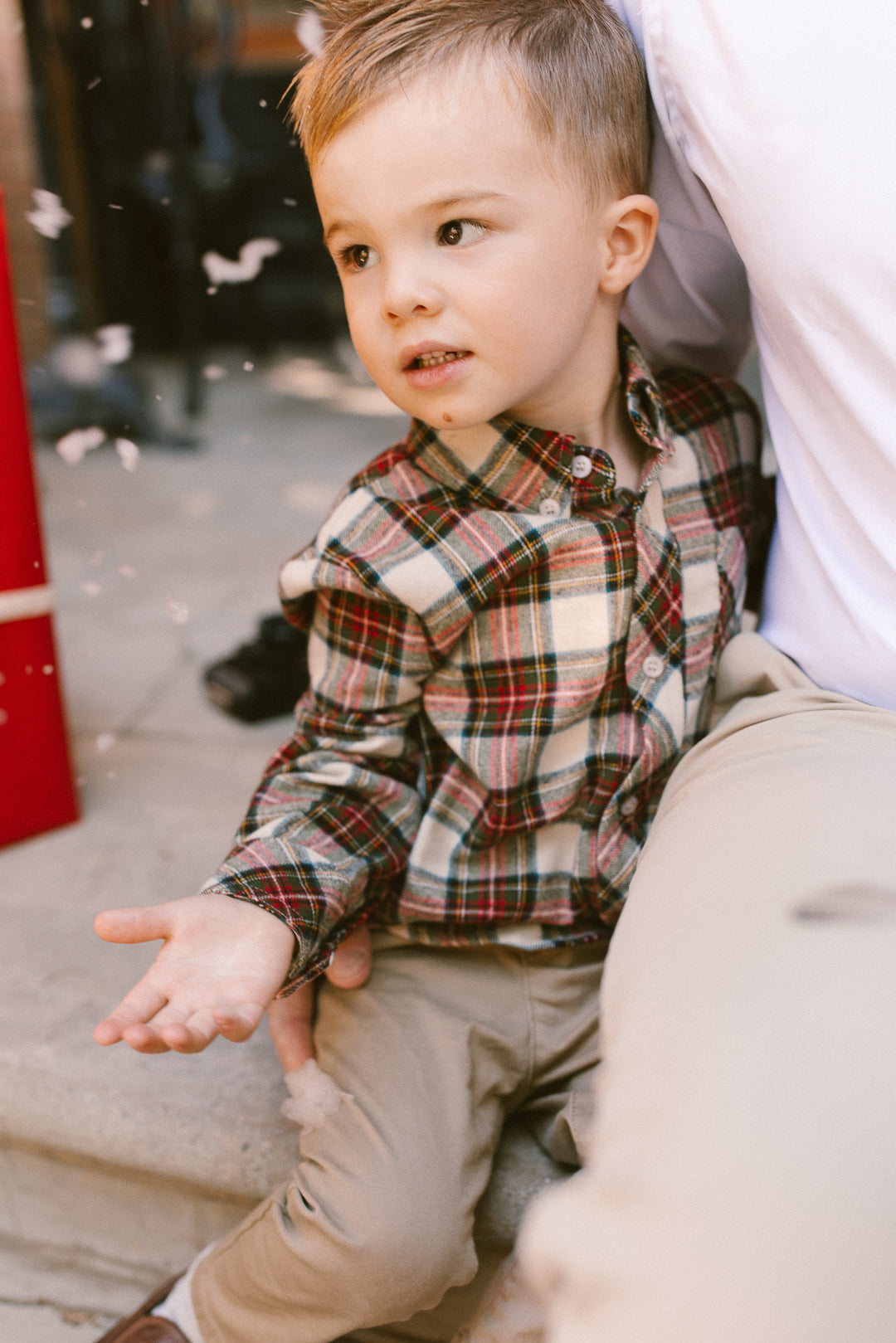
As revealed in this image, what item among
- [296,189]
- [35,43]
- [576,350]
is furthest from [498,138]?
[296,189]

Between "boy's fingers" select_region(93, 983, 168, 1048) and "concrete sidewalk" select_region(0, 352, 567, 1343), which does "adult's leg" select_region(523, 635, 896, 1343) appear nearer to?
Answer: "boy's fingers" select_region(93, 983, 168, 1048)

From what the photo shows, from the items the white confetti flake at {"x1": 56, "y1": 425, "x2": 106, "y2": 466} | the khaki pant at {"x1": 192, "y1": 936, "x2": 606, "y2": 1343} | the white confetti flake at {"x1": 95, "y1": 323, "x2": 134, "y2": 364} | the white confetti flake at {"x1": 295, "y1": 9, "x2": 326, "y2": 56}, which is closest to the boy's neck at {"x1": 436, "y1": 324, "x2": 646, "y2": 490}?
the white confetti flake at {"x1": 295, "y1": 9, "x2": 326, "y2": 56}

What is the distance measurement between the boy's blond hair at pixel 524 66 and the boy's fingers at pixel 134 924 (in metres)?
0.53

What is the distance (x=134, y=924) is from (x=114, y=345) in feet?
8.53

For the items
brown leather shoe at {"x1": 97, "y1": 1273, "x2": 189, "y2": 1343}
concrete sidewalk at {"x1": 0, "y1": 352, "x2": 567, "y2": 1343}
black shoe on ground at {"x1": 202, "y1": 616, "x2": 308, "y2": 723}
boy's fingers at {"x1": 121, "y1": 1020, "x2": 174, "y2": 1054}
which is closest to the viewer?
boy's fingers at {"x1": 121, "y1": 1020, "x2": 174, "y2": 1054}

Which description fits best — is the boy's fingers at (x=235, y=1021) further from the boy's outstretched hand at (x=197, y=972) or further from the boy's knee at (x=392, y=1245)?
the boy's knee at (x=392, y=1245)

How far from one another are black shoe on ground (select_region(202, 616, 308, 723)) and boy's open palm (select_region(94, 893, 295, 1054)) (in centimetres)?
81

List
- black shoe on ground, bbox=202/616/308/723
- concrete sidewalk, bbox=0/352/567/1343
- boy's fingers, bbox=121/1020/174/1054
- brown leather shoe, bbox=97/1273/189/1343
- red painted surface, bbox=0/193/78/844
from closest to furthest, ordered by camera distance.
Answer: boy's fingers, bbox=121/1020/174/1054, brown leather shoe, bbox=97/1273/189/1343, concrete sidewalk, bbox=0/352/567/1343, red painted surface, bbox=0/193/78/844, black shoe on ground, bbox=202/616/308/723

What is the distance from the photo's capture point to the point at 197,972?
691 millimetres

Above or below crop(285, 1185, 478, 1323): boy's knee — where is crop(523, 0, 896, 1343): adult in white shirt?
above

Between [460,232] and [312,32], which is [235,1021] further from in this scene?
[312,32]

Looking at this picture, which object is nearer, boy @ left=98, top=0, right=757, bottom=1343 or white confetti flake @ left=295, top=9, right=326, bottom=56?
boy @ left=98, top=0, right=757, bottom=1343

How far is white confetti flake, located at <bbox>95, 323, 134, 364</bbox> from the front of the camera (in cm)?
297

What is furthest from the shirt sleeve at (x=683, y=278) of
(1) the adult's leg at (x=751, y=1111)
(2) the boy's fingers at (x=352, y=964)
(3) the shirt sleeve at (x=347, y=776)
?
(2) the boy's fingers at (x=352, y=964)
